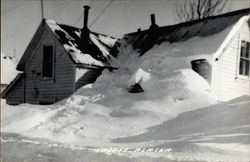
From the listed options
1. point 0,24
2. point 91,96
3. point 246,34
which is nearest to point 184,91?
point 246,34

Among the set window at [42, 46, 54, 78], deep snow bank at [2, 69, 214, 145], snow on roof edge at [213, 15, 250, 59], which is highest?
snow on roof edge at [213, 15, 250, 59]

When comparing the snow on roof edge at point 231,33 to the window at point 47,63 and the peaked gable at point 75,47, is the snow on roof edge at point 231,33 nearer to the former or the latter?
the peaked gable at point 75,47

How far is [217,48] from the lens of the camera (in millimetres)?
5070

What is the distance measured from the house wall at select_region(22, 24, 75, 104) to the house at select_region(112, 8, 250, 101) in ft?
4.20

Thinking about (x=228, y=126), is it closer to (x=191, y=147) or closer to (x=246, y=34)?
(x=191, y=147)

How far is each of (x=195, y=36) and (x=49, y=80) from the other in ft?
9.23

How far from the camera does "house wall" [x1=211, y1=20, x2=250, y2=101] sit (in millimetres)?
4371

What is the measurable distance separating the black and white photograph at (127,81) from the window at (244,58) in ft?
0.07

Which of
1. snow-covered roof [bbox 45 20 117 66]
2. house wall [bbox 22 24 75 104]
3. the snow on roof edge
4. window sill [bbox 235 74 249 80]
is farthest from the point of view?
snow-covered roof [bbox 45 20 117 66]

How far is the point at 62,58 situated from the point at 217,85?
3091 millimetres

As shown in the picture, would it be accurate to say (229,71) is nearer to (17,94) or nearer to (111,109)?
(111,109)

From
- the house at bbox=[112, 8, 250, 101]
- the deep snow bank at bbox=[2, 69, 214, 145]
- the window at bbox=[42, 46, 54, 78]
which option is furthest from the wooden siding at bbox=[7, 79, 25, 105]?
the house at bbox=[112, 8, 250, 101]

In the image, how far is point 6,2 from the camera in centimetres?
509

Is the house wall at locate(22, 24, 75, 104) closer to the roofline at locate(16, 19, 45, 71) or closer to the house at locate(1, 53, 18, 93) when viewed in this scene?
the roofline at locate(16, 19, 45, 71)
